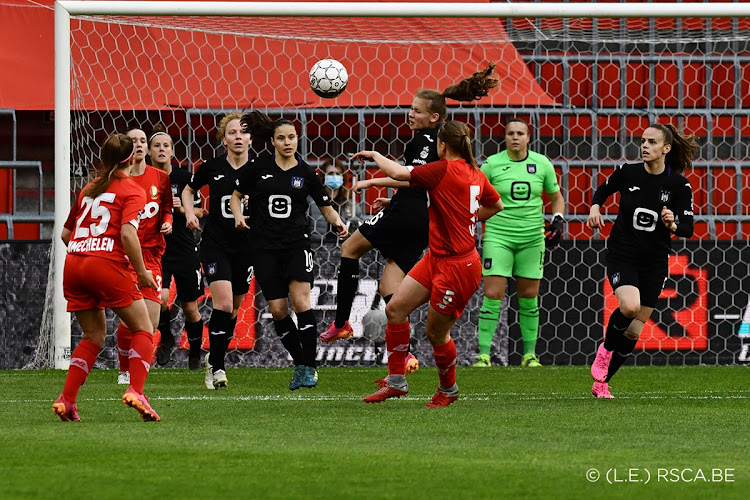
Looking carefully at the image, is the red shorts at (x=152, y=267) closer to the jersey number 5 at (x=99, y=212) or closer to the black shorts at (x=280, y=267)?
the black shorts at (x=280, y=267)

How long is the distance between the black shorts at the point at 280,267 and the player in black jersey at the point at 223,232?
0.54 meters

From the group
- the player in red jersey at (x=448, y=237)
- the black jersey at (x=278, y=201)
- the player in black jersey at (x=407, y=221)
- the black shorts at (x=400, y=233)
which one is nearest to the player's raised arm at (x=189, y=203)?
the black jersey at (x=278, y=201)

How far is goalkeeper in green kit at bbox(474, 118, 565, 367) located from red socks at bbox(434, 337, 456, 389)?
3.26 metres

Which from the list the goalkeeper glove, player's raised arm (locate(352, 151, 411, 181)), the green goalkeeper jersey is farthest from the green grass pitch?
the green goalkeeper jersey

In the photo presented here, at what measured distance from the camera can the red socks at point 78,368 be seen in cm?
596

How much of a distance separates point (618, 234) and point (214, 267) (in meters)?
2.74

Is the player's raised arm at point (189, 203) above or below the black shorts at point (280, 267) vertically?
above

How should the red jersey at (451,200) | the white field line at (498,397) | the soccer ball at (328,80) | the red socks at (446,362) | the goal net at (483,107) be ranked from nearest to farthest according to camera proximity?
the red jersey at (451,200) → the red socks at (446,362) → the white field line at (498,397) → the soccer ball at (328,80) → the goal net at (483,107)

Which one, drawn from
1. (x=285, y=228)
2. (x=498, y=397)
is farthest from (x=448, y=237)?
(x=285, y=228)

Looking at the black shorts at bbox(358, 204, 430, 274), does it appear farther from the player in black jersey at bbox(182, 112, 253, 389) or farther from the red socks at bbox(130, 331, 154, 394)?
the red socks at bbox(130, 331, 154, 394)

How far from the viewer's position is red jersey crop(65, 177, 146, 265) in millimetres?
5926

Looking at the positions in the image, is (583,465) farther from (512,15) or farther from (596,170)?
(596,170)

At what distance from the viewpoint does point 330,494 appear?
12.6 feet

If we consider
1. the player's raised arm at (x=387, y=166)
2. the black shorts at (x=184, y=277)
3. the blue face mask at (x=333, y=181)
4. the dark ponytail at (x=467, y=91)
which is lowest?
the black shorts at (x=184, y=277)
